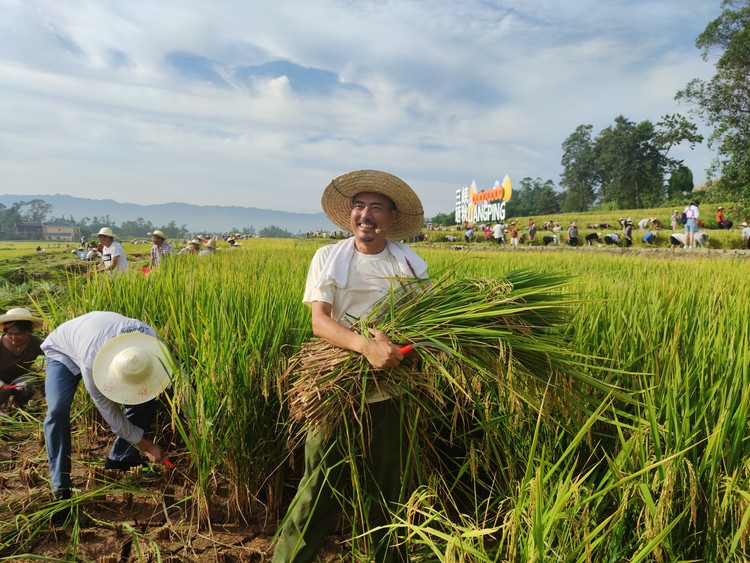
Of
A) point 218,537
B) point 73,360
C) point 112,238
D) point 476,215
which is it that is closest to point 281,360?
point 218,537

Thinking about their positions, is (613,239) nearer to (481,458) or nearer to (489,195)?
(481,458)

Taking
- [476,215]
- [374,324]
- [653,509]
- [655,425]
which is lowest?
[653,509]

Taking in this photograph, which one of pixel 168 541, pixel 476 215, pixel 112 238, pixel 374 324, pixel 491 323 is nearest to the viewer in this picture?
pixel 491 323

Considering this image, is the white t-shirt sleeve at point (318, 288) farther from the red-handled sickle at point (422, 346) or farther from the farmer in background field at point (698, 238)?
the farmer in background field at point (698, 238)

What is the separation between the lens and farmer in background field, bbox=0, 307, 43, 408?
3340mm

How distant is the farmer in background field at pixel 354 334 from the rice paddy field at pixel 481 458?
8 cm

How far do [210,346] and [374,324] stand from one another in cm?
81

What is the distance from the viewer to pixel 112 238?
595 cm

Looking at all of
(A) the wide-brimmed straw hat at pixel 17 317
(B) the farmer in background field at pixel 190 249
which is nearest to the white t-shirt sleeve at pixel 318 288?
(A) the wide-brimmed straw hat at pixel 17 317

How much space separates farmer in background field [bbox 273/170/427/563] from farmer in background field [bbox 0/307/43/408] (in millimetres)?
2783

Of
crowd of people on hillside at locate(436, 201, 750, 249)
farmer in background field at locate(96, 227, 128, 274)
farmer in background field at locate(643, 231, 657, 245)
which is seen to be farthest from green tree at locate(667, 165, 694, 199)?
farmer in background field at locate(96, 227, 128, 274)

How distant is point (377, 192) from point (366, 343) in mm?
716

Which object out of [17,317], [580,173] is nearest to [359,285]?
[17,317]

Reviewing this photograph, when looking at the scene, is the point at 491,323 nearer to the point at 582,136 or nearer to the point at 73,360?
the point at 73,360
